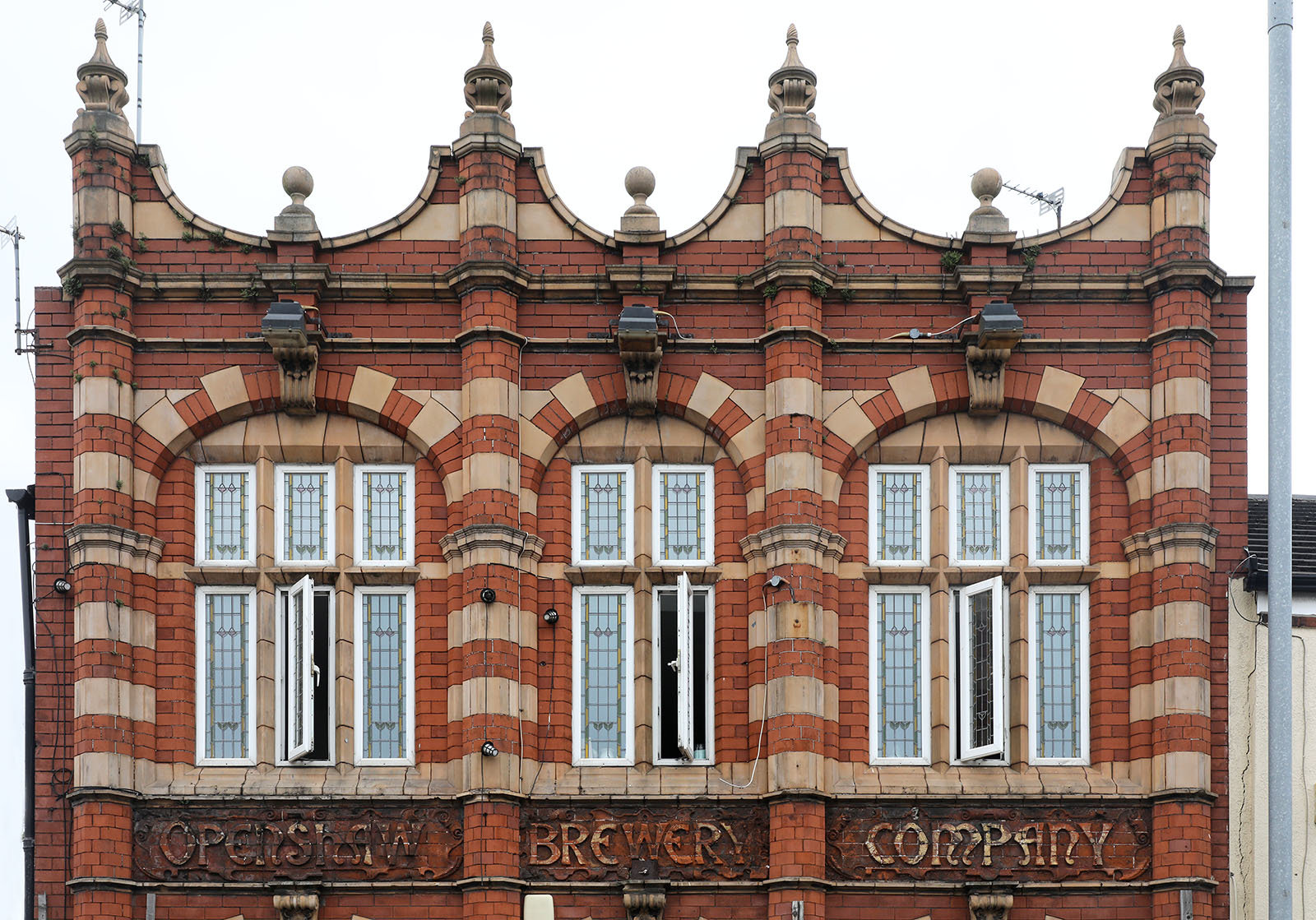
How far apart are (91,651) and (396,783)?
322cm

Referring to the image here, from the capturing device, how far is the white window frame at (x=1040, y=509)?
746 inches

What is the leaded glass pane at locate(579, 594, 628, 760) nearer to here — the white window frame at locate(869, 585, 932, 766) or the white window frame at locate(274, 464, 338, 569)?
the white window frame at locate(869, 585, 932, 766)

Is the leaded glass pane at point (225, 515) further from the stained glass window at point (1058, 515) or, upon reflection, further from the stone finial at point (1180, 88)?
the stone finial at point (1180, 88)

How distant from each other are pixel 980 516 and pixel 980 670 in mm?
1575

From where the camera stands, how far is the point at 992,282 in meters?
19.0

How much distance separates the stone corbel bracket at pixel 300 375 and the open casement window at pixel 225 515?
2.79 ft

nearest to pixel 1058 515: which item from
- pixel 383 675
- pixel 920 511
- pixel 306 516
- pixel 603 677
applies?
pixel 920 511

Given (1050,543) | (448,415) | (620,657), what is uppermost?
(448,415)

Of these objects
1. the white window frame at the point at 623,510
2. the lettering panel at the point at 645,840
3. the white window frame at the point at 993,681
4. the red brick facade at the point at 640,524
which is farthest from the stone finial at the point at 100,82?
the white window frame at the point at 993,681

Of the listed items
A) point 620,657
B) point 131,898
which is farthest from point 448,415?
point 131,898

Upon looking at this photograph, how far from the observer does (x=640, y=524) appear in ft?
62.2

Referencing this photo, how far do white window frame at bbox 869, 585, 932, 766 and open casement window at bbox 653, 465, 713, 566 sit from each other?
1761mm

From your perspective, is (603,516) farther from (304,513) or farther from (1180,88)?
(1180,88)

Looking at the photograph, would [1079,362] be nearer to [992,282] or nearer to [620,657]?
[992,282]
